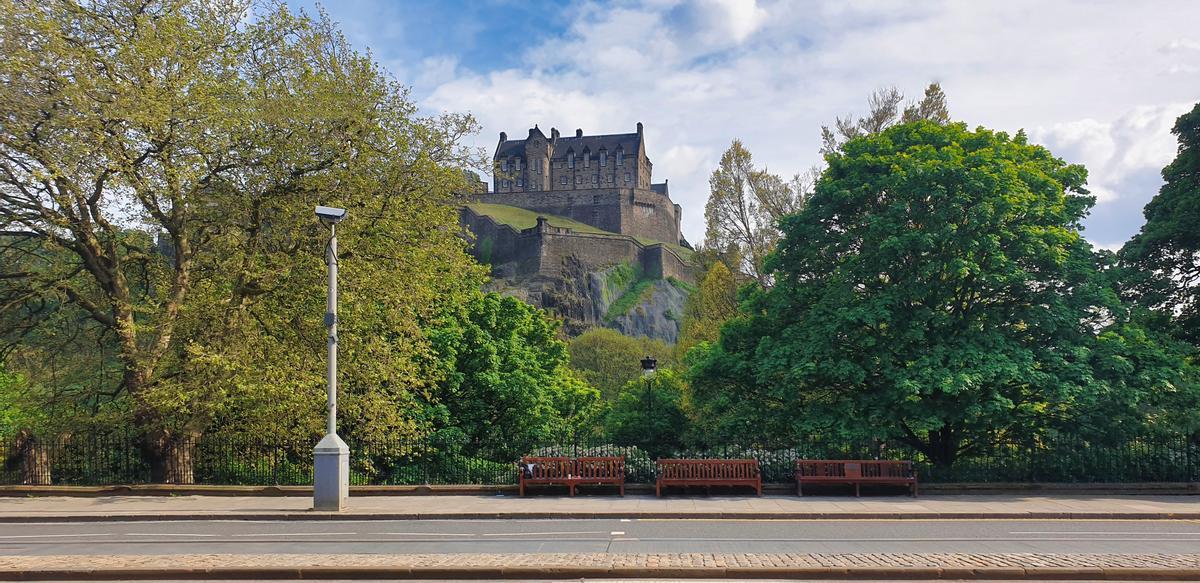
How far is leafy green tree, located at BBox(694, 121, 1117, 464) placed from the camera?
20.4 m

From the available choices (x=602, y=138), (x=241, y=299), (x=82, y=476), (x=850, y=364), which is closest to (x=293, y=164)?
(x=241, y=299)

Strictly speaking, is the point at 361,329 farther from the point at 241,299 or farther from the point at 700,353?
the point at 700,353

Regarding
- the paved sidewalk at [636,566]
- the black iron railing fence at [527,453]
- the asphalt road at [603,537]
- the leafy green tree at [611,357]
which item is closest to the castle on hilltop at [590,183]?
the leafy green tree at [611,357]

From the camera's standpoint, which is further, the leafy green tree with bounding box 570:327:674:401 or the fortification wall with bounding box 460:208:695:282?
the fortification wall with bounding box 460:208:695:282

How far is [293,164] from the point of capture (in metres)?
22.0

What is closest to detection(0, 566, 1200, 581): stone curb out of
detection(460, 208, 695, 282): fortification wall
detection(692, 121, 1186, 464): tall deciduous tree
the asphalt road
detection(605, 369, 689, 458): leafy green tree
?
the asphalt road

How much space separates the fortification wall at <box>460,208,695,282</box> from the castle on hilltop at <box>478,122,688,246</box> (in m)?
14.7

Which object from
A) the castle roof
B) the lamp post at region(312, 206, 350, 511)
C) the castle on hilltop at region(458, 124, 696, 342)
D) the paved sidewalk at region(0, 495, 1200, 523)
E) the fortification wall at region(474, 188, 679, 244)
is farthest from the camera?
the castle roof

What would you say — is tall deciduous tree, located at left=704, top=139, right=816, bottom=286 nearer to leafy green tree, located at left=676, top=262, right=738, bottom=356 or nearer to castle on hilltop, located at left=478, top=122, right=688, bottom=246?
leafy green tree, located at left=676, top=262, right=738, bottom=356

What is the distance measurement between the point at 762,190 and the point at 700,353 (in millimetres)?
17417

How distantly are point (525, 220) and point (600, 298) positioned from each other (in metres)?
25.3

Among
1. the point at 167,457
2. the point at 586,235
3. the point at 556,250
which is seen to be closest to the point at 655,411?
the point at 167,457

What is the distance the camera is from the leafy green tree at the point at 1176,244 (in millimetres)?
25141

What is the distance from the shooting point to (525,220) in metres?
127
